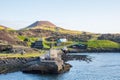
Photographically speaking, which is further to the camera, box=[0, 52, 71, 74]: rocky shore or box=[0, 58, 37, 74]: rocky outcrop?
box=[0, 58, 37, 74]: rocky outcrop

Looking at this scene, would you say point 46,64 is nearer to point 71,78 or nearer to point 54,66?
point 54,66

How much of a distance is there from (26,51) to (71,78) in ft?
162

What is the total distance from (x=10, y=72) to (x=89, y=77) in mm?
18435

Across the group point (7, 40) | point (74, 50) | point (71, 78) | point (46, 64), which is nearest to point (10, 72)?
point (46, 64)

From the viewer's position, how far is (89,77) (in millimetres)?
80938

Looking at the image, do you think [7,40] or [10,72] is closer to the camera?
[10,72]

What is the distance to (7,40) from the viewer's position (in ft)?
492

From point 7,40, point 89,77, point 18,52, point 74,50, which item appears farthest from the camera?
point 74,50

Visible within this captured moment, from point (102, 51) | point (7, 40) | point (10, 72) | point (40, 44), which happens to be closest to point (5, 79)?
point (10, 72)

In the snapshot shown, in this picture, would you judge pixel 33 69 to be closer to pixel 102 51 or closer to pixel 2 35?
pixel 2 35

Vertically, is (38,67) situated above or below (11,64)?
above

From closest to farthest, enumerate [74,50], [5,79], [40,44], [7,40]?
[5,79] < [7,40] < [40,44] < [74,50]

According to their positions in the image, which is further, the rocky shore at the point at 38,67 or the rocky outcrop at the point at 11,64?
the rocky outcrop at the point at 11,64

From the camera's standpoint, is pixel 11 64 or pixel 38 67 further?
pixel 11 64
